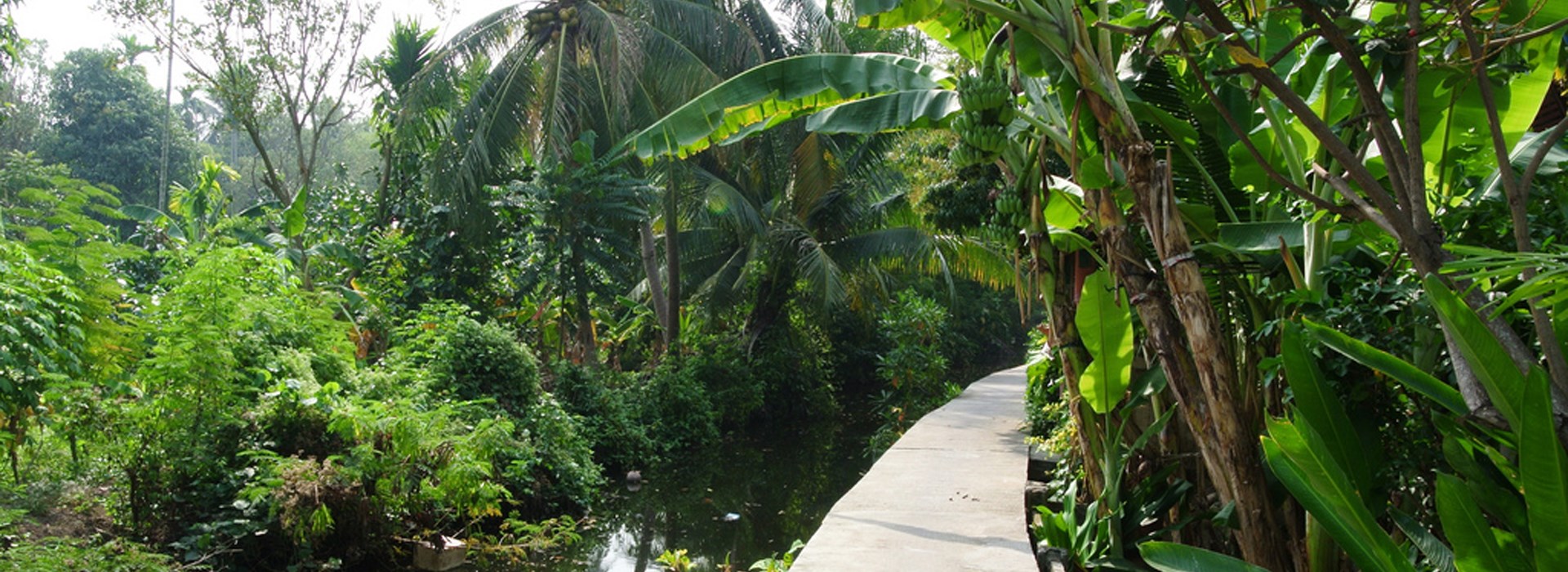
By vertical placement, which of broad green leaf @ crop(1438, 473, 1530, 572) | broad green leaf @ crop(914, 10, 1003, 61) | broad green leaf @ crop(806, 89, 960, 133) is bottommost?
broad green leaf @ crop(1438, 473, 1530, 572)

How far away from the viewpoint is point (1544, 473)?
93.4 inches

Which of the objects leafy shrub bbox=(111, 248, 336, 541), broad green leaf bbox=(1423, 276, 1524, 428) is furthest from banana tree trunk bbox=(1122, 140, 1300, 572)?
leafy shrub bbox=(111, 248, 336, 541)

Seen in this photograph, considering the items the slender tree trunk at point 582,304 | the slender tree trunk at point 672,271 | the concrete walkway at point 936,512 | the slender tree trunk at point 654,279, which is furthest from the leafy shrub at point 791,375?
the concrete walkway at point 936,512

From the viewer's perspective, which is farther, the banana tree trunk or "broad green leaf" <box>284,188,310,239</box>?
"broad green leaf" <box>284,188,310,239</box>

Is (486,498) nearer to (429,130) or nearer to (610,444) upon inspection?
(610,444)

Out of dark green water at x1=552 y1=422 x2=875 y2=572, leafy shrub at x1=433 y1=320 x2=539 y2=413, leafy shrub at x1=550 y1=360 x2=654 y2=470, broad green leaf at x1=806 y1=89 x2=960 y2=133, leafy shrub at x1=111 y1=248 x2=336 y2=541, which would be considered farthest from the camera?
leafy shrub at x1=550 y1=360 x2=654 y2=470

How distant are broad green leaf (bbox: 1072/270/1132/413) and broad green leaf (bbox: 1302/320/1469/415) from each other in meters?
1.09

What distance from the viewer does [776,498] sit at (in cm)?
945

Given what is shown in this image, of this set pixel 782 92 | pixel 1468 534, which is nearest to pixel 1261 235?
pixel 1468 534

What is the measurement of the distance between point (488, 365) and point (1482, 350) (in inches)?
321

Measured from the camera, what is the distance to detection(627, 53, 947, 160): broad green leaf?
175 inches

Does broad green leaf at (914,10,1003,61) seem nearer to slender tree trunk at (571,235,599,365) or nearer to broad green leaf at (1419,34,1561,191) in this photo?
broad green leaf at (1419,34,1561,191)

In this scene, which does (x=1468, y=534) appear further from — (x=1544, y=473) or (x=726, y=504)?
(x=726, y=504)

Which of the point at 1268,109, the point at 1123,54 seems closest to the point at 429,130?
the point at 1123,54
